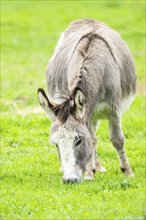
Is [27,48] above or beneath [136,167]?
beneath

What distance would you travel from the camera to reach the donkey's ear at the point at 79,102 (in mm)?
8828

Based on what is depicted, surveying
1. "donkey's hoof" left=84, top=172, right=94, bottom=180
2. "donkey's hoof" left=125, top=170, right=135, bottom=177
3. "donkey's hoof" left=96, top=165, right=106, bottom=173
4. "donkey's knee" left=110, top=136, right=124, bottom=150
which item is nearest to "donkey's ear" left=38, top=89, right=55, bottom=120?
"donkey's hoof" left=84, top=172, right=94, bottom=180

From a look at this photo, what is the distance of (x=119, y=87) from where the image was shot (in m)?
10.5

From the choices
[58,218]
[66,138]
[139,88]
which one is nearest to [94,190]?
[66,138]

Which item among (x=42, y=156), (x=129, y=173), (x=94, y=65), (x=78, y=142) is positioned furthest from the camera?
(x=42, y=156)

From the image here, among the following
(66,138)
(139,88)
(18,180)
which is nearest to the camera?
(66,138)

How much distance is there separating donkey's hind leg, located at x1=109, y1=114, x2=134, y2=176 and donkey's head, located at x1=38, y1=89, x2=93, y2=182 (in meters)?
1.48

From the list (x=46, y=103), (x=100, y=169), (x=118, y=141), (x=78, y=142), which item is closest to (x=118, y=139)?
(x=118, y=141)

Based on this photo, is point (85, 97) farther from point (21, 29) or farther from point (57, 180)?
point (21, 29)

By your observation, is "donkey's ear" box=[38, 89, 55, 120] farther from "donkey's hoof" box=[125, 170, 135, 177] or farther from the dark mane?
"donkey's hoof" box=[125, 170, 135, 177]

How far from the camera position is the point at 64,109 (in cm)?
895

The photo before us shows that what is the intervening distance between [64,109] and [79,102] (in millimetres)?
233

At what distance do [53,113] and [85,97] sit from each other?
0.67m

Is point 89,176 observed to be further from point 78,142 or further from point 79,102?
point 79,102
